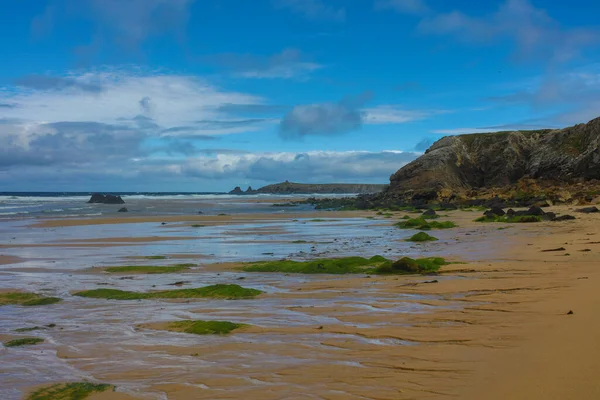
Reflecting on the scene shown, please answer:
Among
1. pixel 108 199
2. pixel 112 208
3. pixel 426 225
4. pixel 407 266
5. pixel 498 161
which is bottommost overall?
pixel 407 266

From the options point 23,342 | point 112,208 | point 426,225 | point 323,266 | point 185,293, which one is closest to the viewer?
point 23,342

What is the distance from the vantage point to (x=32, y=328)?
7.14m

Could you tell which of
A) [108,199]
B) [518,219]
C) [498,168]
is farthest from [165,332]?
[108,199]

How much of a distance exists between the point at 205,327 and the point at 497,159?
55.8 m

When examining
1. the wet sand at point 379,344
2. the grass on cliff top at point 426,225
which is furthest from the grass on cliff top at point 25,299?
the grass on cliff top at point 426,225

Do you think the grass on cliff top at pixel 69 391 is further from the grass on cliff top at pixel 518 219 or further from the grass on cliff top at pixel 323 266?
the grass on cliff top at pixel 518 219

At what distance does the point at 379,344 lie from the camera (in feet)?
18.7

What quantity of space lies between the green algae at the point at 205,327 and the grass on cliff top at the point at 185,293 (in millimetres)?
2004

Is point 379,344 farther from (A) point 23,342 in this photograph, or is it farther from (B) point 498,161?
(B) point 498,161

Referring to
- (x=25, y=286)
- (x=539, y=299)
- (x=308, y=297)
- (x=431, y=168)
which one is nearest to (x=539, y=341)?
(x=539, y=299)

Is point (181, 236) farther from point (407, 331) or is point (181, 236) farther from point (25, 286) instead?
point (407, 331)

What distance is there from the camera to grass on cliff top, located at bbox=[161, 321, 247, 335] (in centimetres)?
663

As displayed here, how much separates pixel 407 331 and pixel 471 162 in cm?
5656

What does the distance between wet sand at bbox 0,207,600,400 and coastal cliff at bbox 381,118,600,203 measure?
135 feet
